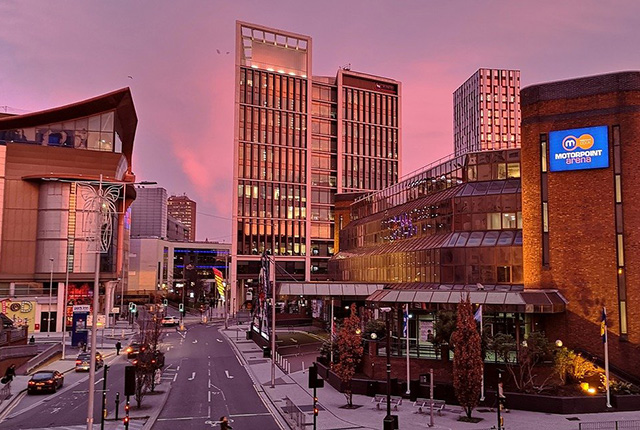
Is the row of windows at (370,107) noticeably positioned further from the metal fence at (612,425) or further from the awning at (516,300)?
the metal fence at (612,425)

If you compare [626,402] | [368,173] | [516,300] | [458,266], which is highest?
[368,173]

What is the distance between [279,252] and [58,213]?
47.4 m

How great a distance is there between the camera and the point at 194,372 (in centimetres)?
4591

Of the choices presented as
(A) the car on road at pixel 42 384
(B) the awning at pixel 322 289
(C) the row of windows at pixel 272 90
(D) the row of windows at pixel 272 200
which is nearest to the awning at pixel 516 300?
(B) the awning at pixel 322 289

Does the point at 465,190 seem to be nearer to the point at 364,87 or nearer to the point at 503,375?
the point at 503,375

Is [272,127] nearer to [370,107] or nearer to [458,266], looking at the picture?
[370,107]

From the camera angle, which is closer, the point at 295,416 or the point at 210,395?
the point at 295,416

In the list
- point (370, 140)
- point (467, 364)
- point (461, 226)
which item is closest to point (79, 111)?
point (370, 140)

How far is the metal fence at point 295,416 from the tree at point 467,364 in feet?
27.1

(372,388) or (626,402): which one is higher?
(626,402)

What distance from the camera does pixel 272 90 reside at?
407ft

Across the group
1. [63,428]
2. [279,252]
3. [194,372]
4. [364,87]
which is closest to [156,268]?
[279,252]

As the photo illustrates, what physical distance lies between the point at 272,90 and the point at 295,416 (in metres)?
102

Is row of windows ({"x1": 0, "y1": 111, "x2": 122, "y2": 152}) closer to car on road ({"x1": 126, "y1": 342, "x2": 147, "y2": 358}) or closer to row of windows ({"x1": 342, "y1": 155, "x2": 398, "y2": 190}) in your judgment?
car on road ({"x1": 126, "y1": 342, "x2": 147, "y2": 358})
